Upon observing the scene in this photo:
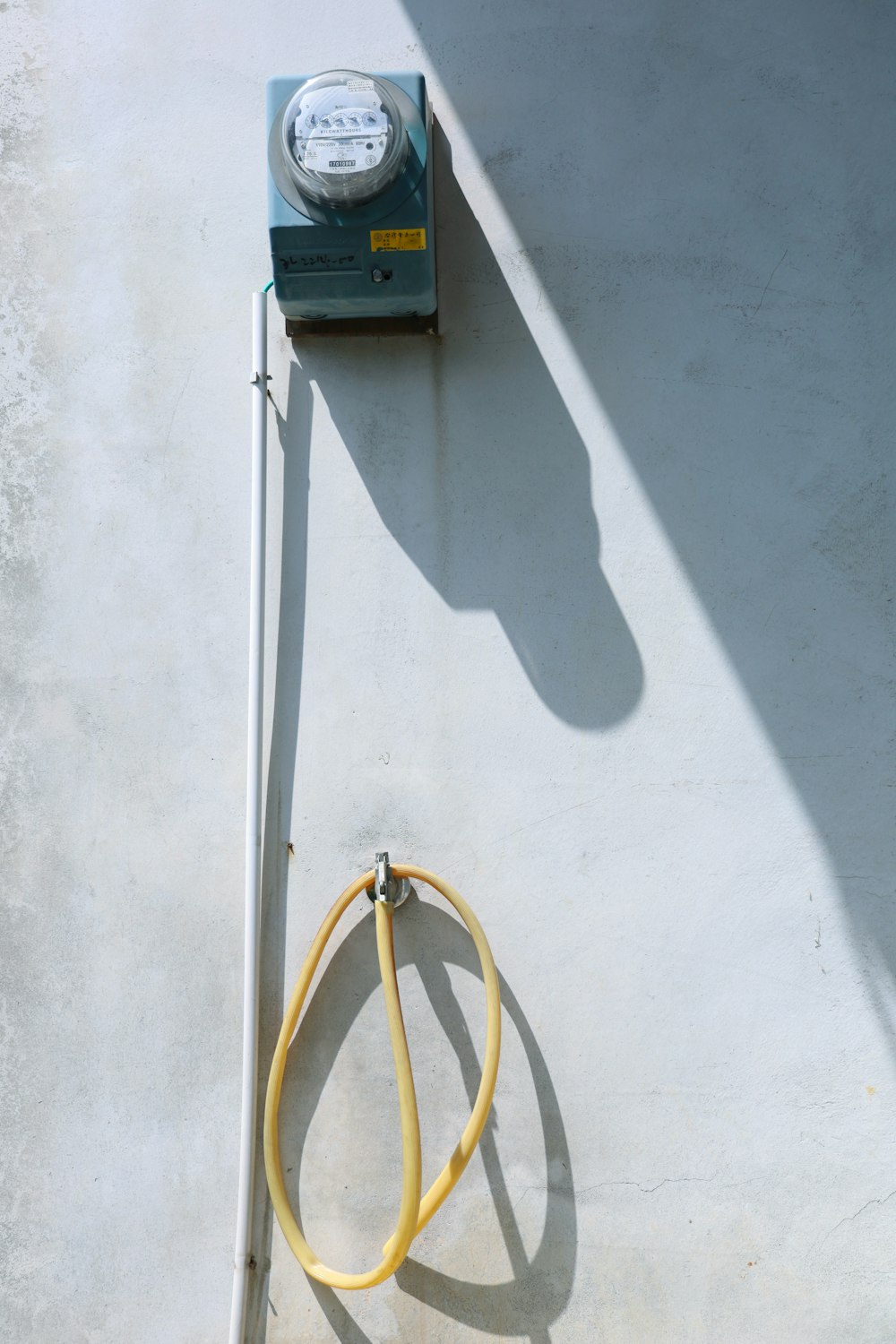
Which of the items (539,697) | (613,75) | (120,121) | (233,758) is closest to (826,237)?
(613,75)

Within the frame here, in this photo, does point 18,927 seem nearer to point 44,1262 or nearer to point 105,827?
point 105,827

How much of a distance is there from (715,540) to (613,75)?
86 cm

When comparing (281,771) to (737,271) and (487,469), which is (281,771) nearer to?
(487,469)

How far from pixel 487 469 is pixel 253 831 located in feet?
2.45

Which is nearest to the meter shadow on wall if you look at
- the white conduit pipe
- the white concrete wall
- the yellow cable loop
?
the white concrete wall

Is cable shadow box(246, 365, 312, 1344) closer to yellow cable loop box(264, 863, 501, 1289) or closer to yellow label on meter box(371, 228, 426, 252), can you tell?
yellow cable loop box(264, 863, 501, 1289)

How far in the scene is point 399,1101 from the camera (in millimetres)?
1596

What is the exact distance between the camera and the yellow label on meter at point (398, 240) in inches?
61.6

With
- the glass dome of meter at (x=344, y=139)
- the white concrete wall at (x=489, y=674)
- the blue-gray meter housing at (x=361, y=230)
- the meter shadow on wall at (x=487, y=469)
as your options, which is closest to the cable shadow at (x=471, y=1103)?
the white concrete wall at (x=489, y=674)

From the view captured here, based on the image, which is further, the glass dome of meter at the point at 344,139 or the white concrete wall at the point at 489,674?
the white concrete wall at the point at 489,674

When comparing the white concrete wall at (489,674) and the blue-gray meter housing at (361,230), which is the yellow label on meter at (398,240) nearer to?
the blue-gray meter housing at (361,230)

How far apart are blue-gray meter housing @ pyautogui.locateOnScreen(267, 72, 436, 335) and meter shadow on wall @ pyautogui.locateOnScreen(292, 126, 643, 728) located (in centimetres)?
14

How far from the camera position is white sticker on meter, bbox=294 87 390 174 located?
1514mm

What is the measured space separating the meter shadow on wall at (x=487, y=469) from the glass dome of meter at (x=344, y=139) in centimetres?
23
